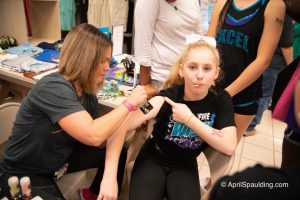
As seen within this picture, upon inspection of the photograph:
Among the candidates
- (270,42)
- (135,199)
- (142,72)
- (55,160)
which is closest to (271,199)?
(135,199)

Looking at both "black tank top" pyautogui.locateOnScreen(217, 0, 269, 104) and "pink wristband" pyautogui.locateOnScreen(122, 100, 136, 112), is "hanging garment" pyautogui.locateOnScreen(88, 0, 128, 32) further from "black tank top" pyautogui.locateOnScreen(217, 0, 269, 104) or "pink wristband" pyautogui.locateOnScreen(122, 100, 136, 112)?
"pink wristband" pyautogui.locateOnScreen(122, 100, 136, 112)

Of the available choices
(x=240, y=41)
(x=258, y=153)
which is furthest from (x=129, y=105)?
(x=258, y=153)

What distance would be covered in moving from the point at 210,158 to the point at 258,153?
5.08 ft

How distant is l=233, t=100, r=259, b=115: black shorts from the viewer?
4.70 feet

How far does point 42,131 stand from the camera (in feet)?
3.95

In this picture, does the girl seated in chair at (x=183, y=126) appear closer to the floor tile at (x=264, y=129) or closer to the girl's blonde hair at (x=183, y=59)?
the girl's blonde hair at (x=183, y=59)

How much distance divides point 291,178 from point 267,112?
3.38m

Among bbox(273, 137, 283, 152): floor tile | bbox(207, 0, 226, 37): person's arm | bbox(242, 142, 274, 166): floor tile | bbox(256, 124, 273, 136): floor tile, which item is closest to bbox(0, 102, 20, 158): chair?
bbox(207, 0, 226, 37): person's arm

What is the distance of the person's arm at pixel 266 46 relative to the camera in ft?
3.96

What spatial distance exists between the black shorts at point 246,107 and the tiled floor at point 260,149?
87 cm

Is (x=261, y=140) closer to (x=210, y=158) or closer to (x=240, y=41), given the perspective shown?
(x=210, y=158)

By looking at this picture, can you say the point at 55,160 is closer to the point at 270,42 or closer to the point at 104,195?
the point at 104,195

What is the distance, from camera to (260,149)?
8.98 feet

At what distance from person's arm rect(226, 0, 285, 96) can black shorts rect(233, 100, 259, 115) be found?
0.11 m
